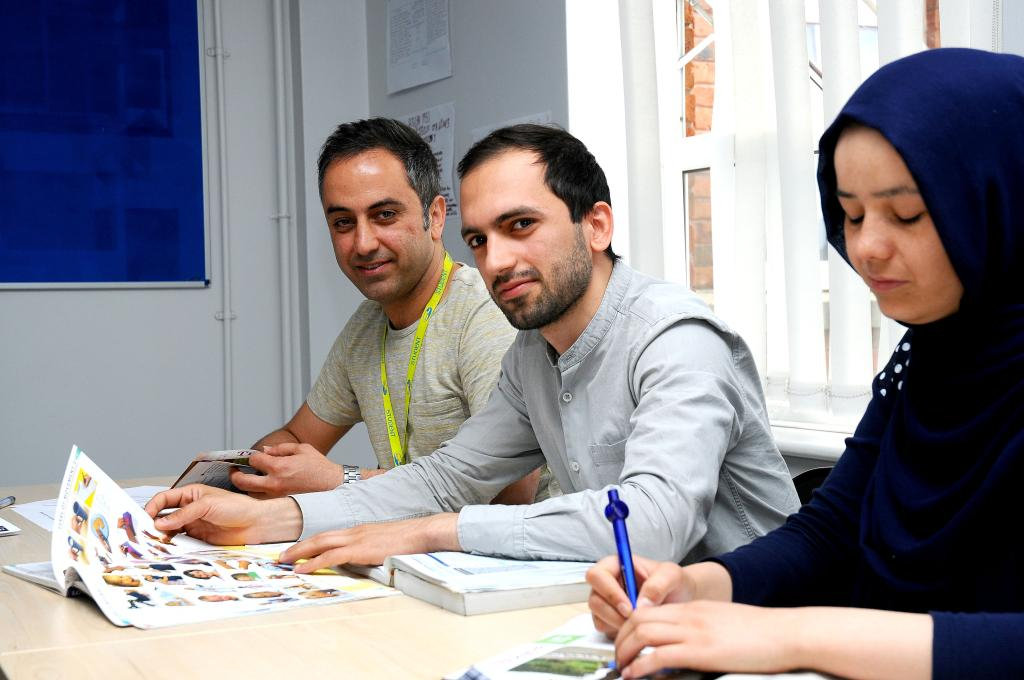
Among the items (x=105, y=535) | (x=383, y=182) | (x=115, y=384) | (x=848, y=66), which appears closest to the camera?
(x=105, y=535)

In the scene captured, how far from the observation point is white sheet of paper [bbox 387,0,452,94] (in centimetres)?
336

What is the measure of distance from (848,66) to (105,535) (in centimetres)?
159

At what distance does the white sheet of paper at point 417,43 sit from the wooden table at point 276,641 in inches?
94.3

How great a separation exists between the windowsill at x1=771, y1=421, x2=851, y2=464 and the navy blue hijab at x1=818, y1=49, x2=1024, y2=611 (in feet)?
3.55

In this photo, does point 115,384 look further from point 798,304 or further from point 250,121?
point 798,304

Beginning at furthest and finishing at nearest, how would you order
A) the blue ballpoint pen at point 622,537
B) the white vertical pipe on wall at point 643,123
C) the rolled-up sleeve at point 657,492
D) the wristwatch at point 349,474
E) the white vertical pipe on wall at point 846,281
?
1. the white vertical pipe on wall at point 643,123
2. the white vertical pipe on wall at point 846,281
3. the wristwatch at point 349,474
4. the rolled-up sleeve at point 657,492
5. the blue ballpoint pen at point 622,537

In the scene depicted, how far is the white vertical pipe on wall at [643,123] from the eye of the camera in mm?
2582

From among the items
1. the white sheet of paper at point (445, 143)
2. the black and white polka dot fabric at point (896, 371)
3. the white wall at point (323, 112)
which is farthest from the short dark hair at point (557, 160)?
the white wall at point (323, 112)

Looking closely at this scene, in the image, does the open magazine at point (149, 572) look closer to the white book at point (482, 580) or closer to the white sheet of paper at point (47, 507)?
the white book at point (482, 580)

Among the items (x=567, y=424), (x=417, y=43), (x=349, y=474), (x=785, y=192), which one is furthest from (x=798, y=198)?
(x=417, y=43)

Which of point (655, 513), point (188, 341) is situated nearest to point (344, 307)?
point (188, 341)

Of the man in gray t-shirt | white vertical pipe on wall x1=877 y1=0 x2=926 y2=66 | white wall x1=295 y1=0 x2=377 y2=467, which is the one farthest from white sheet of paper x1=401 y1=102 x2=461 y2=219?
white vertical pipe on wall x1=877 y1=0 x2=926 y2=66

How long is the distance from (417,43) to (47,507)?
2026 millimetres

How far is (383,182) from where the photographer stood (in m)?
2.27
